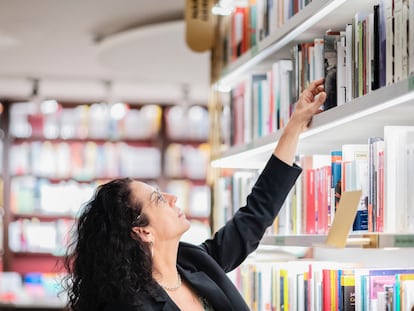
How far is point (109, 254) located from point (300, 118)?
67cm

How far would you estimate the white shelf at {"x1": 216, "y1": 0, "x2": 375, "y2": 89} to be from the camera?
2.17m

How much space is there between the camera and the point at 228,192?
11.2ft

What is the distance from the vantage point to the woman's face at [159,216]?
229cm

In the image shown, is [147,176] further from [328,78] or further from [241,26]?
[328,78]

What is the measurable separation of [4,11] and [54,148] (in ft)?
10.9

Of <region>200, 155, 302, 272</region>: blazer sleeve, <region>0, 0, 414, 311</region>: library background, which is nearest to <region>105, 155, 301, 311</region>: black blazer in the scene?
<region>200, 155, 302, 272</region>: blazer sleeve

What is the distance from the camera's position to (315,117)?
225 centimetres

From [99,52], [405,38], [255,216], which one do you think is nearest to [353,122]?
[405,38]

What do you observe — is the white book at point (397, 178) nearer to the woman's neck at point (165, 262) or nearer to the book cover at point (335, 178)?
the book cover at point (335, 178)

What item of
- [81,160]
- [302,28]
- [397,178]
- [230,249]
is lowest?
[230,249]

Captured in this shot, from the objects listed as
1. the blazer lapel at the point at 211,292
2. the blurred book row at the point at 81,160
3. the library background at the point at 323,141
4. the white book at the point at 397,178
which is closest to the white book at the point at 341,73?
the library background at the point at 323,141

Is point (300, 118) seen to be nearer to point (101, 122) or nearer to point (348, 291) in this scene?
point (348, 291)

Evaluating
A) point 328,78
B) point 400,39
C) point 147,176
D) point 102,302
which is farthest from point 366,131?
point 147,176

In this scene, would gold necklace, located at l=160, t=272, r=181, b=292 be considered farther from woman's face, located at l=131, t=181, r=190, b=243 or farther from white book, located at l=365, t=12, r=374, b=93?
white book, located at l=365, t=12, r=374, b=93
